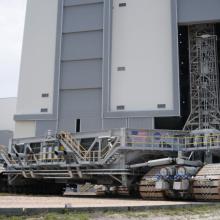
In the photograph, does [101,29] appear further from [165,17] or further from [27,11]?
[27,11]

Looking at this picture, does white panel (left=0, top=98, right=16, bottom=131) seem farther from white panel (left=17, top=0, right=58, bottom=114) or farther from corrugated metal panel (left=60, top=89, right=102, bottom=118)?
corrugated metal panel (left=60, top=89, right=102, bottom=118)

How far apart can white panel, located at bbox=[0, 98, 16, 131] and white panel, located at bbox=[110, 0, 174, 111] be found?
2653 cm

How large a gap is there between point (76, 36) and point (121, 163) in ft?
65.1

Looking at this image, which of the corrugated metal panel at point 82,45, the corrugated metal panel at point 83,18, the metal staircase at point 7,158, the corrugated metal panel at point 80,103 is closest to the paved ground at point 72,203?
the metal staircase at point 7,158

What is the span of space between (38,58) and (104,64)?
7.84m

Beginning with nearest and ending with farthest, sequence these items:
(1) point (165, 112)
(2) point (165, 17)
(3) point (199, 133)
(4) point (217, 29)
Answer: (3) point (199, 133)
(1) point (165, 112)
(2) point (165, 17)
(4) point (217, 29)

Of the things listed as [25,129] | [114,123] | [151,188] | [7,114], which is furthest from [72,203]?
[7,114]

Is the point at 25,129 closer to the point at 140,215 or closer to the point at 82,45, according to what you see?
the point at 82,45

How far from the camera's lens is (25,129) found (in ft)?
129

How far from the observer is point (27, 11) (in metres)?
42.9

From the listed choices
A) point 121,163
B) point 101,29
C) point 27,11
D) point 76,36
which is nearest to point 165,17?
Answer: point 101,29

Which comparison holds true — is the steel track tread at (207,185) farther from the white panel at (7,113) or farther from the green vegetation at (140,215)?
the white panel at (7,113)

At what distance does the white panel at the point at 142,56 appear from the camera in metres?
35.8

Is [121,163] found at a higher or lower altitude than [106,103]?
lower
